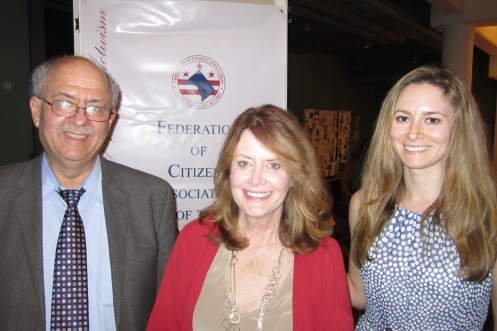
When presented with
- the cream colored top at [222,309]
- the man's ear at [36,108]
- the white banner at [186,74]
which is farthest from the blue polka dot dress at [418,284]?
the man's ear at [36,108]

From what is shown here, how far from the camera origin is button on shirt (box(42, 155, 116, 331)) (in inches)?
59.2

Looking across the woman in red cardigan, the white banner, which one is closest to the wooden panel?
the white banner

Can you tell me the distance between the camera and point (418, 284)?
1.53 metres

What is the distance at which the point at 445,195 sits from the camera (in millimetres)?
1576

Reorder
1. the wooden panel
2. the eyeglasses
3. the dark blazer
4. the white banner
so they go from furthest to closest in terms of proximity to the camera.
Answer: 1. the wooden panel
2. the white banner
3. the eyeglasses
4. the dark blazer

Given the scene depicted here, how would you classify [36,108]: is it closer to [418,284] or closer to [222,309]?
[222,309]

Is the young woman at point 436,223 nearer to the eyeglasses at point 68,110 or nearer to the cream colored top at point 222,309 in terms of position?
the cream colored top at point 222,309

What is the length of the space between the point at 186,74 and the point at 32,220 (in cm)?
114

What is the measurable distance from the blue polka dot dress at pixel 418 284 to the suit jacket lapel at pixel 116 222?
106 centimetres

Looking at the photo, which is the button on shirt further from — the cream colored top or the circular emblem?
the circular emblem

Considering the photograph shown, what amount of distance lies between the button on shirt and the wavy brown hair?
0.45 metres

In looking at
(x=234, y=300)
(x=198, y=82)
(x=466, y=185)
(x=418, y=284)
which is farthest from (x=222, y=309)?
(x=198, y=82)

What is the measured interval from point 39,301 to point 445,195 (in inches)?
65.5

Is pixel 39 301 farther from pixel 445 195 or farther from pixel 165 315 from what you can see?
pixel 445 195
